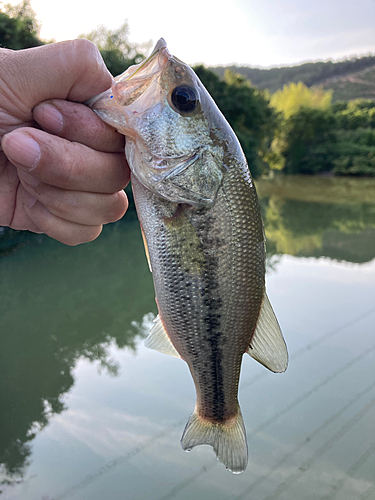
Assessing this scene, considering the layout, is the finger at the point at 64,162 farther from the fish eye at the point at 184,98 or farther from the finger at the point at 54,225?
the fish eye at the point at 184,98

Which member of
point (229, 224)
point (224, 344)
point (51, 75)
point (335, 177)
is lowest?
point (335, 177)

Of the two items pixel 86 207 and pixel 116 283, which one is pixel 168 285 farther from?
pixel 116 283

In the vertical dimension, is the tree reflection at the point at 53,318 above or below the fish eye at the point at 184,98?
below

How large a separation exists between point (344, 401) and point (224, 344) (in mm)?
3655

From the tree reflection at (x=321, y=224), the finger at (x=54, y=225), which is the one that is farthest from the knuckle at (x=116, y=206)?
the tree reflection at (x=321, y=224)

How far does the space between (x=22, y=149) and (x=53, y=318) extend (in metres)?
5.62

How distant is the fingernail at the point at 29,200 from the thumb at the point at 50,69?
0.53 metres

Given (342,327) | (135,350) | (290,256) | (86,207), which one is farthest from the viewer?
(290,256)

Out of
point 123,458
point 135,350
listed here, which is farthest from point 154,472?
point 135,350

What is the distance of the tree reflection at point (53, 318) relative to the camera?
13.5ft

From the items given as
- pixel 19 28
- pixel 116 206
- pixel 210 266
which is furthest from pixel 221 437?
pixel 19 28

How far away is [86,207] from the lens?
1559mm

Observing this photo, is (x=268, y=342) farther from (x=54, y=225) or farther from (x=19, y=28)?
(x=19, y=28)

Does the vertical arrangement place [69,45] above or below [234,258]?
above
